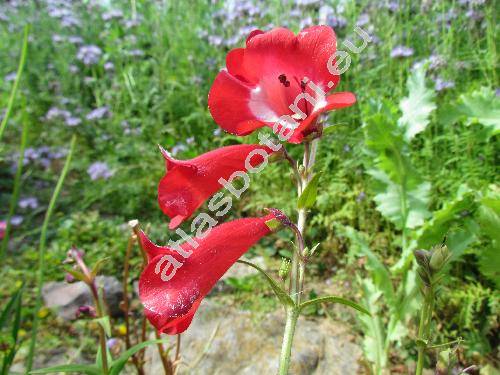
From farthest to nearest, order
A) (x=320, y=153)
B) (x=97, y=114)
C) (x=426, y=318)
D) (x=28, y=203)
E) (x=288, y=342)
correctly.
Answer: (x=97, y=114) < (x=28, y=203) < (x=320, y=153) < (x=426, y=318) < (x=288, y=342)

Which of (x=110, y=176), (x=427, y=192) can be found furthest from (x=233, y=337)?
(x=110, y=176)

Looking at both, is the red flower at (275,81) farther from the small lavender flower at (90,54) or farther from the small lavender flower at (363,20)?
the small lavender flower at (90,54)

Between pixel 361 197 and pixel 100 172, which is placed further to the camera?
pixel 100 172

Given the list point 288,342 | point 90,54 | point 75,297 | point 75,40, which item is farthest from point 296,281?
point 75,40

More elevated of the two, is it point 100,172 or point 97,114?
point 97,114

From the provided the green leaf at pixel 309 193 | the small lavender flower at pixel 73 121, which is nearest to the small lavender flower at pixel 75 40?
the small lavender flower at pixel 73 121

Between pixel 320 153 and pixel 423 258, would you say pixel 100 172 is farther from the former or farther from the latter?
pixel 423 258

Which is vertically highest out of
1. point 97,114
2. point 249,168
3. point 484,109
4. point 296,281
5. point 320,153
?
point 484,109
